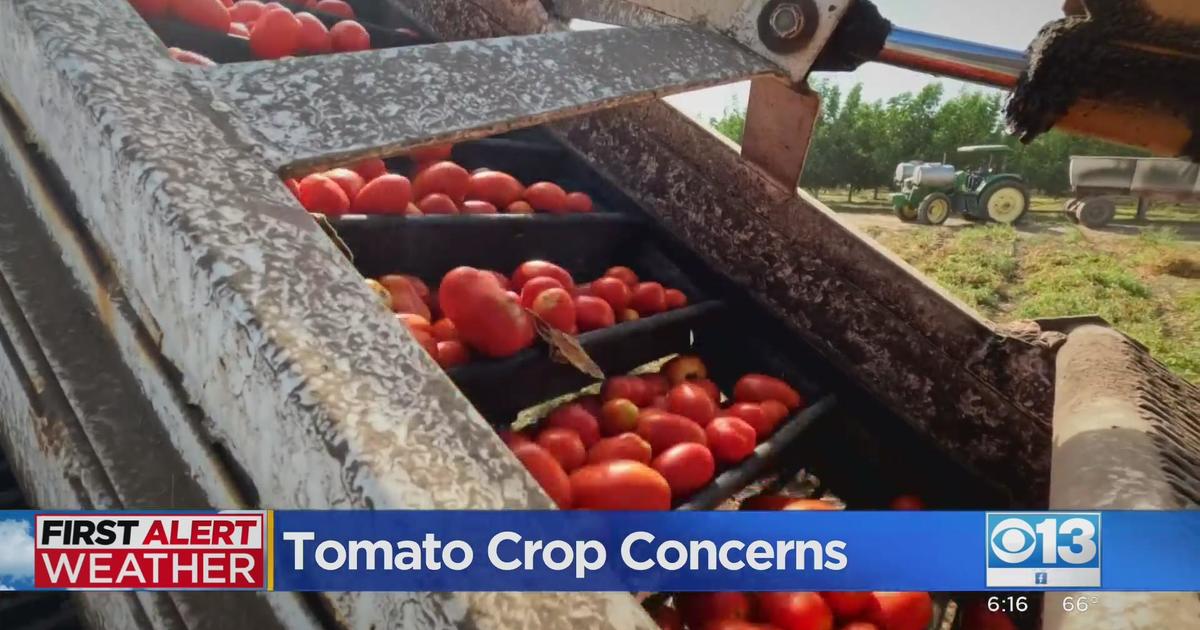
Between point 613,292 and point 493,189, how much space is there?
0.55m

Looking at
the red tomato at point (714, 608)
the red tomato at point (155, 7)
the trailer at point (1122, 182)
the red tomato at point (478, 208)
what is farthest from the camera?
the trailer at point (1122, 182)

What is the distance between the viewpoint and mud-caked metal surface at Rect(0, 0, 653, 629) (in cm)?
81

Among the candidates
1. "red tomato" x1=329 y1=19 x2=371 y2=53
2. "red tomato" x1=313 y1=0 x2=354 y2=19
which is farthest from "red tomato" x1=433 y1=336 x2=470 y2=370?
"red tomato" x1=313 y1=0 x2=354 y2=19

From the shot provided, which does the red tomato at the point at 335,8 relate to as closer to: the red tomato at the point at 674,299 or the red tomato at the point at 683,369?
the red tomato at the point at 674,299

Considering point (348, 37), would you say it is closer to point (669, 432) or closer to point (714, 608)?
point (669, 432)

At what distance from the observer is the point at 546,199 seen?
2.52 m

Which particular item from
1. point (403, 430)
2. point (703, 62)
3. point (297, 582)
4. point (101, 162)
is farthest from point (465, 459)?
point (703, 62)

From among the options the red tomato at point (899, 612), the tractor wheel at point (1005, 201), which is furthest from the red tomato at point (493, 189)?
the tractor wheel at point (1005, 201)

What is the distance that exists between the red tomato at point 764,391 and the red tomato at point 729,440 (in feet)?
0.93

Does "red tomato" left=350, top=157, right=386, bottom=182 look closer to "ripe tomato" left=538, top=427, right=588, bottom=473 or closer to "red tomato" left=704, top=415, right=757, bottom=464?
"ripe tomato" left=538, top=427, right=588, bottom=473

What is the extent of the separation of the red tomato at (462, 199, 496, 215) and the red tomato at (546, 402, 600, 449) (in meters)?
0.74

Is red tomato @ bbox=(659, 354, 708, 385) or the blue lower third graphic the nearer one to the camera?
the blue lower third graphic

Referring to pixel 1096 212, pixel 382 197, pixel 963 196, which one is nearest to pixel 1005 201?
pixel 963 196

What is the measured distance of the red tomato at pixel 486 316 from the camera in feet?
5.89
